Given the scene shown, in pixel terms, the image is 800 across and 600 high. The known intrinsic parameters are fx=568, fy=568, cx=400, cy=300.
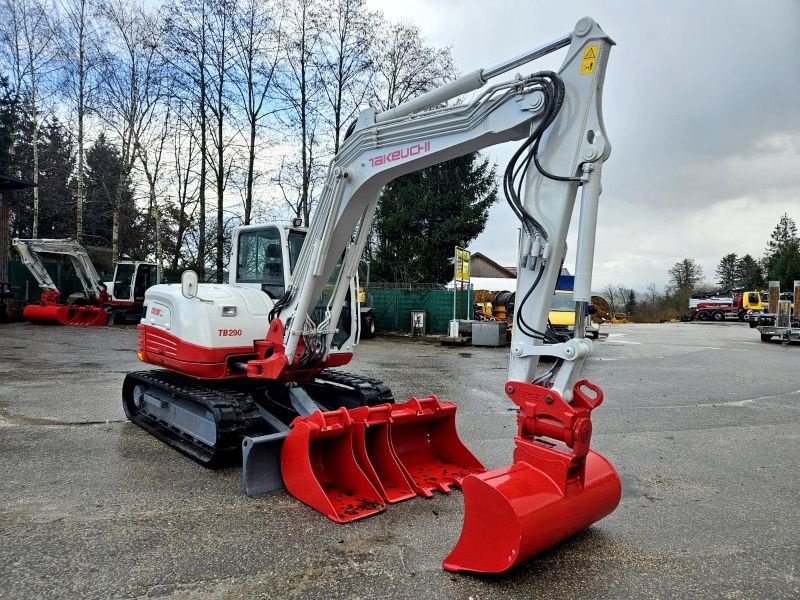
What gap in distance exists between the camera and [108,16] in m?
23.8

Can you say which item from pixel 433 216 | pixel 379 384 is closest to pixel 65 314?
pixel 433 216

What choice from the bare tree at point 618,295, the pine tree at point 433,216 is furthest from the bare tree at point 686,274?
the pine tree at point 433,216

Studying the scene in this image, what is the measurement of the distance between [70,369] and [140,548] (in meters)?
8.68

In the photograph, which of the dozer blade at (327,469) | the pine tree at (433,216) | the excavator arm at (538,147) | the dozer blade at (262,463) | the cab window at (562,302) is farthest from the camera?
the pine tree at (433,216)

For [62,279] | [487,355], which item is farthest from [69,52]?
[487,355]

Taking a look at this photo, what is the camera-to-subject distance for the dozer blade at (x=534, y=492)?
10.1 ft

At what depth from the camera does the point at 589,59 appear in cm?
354

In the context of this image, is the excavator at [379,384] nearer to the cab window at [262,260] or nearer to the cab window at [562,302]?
the cab window at [262,260]

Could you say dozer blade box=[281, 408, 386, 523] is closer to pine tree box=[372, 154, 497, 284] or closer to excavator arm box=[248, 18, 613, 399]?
excavator arm box=[248, 18, 613, 399]

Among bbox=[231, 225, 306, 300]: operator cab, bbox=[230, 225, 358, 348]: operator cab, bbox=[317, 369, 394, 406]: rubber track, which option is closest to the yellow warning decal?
bbox=[230, 225, 358, 348]: operator cab

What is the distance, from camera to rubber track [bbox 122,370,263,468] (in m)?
4.89

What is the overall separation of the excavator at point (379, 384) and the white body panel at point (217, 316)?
2 cm

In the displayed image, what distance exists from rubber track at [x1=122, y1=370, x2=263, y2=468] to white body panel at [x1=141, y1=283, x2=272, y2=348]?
510 mm

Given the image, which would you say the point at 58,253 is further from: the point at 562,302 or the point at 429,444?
the point at 429,444
